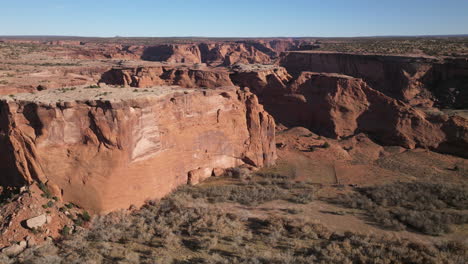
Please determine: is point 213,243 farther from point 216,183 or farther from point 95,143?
point 216,183

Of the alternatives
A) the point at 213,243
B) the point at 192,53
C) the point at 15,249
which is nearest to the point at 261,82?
the point at 213,243

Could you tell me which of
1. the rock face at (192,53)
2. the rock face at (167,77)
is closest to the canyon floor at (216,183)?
the rock face at (167,77)

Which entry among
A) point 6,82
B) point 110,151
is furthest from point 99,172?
point 6,82

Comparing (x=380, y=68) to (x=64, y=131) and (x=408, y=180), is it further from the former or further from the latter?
(x=64, y=131)

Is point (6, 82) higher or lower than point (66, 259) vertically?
higher

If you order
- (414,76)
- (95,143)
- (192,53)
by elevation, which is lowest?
(95,143)

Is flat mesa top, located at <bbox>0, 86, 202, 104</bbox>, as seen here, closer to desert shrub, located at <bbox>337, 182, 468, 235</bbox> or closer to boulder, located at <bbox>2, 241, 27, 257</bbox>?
boulder, located at <bbox>2, 241, 27, 257</bbox>
